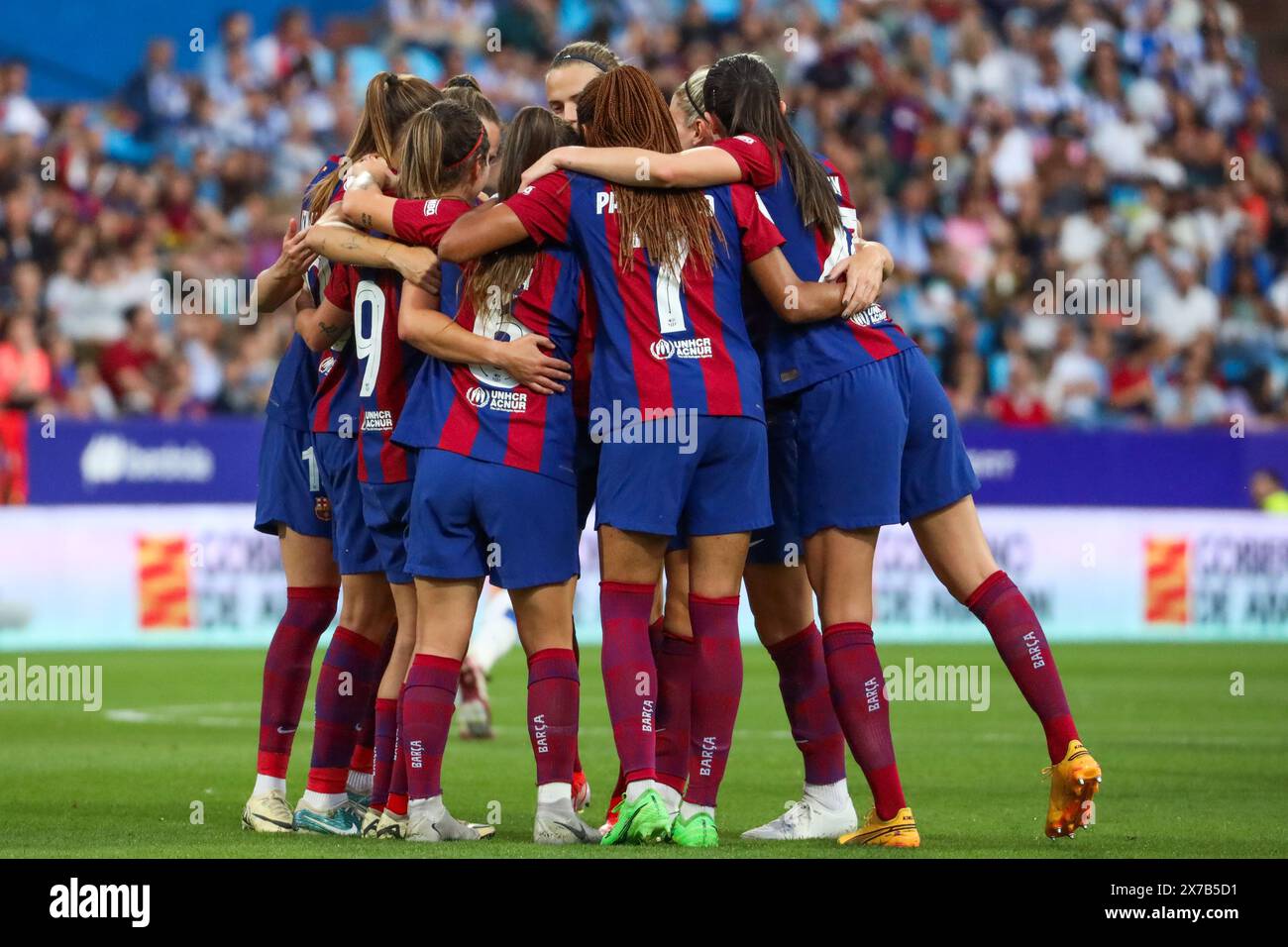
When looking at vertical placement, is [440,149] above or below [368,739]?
above

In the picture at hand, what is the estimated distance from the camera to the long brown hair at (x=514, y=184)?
609cm

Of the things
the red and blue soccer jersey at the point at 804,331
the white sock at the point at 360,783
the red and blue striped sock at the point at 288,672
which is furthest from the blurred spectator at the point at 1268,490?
the red and blue striped sock at the point at 288,672

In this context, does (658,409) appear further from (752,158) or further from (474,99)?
(474,99)

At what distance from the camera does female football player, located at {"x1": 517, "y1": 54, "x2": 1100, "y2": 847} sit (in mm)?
6074

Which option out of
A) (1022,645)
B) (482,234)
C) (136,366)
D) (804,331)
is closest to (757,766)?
(1022,645)

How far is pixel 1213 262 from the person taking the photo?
2070cm

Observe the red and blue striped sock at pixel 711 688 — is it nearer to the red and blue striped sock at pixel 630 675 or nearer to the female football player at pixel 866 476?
the red and blue striped sock at pixel 630 675

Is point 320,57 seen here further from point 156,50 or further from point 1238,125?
point 1238,125

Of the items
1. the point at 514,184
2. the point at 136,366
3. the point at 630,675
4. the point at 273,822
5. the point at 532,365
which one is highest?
the point at 136,366

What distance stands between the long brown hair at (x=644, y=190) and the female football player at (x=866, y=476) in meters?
0.10

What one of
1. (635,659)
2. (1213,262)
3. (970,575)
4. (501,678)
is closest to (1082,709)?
(501,678)

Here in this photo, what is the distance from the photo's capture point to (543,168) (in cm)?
600

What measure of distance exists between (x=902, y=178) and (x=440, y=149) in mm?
15104

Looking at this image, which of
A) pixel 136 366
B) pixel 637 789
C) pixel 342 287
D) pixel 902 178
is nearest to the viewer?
pixel 637 789
